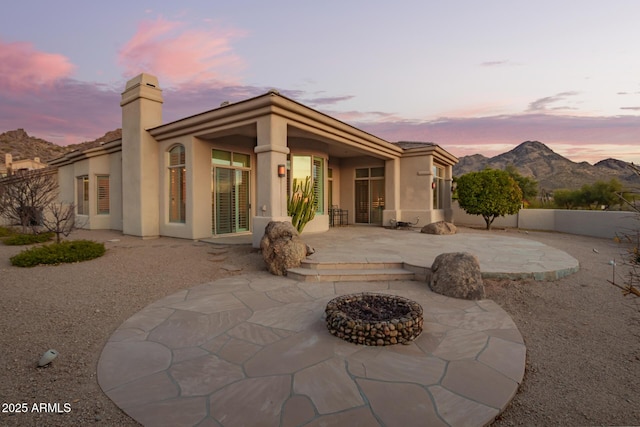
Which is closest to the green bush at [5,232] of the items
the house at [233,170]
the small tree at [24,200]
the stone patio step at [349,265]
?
the small tree at [24,200]

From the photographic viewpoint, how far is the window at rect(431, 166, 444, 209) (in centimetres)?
1433

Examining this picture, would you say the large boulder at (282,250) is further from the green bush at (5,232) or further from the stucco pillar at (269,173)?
the green bush at (5,232)

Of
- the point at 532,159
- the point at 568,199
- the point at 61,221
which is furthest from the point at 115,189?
the point at 532,159

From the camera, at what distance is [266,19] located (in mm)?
8234

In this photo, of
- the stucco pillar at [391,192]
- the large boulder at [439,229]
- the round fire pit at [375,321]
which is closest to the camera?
the round fire pit at [375,321]

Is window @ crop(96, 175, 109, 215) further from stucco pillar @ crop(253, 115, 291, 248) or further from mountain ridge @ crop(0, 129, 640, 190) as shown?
mountain ridge @ crop(0, 129, 640, 190)

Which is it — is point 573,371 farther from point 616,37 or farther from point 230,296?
point 616,37

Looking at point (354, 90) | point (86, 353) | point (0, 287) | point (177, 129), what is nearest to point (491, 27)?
point (354, 90)

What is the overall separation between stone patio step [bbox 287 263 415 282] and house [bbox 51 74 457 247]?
2489mm

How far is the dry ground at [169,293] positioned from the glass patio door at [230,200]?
3.59 metres

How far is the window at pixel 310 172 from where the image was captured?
10773mm

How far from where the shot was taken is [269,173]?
7.57m

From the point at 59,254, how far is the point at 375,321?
708cm

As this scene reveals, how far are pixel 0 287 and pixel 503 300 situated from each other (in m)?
7.80
